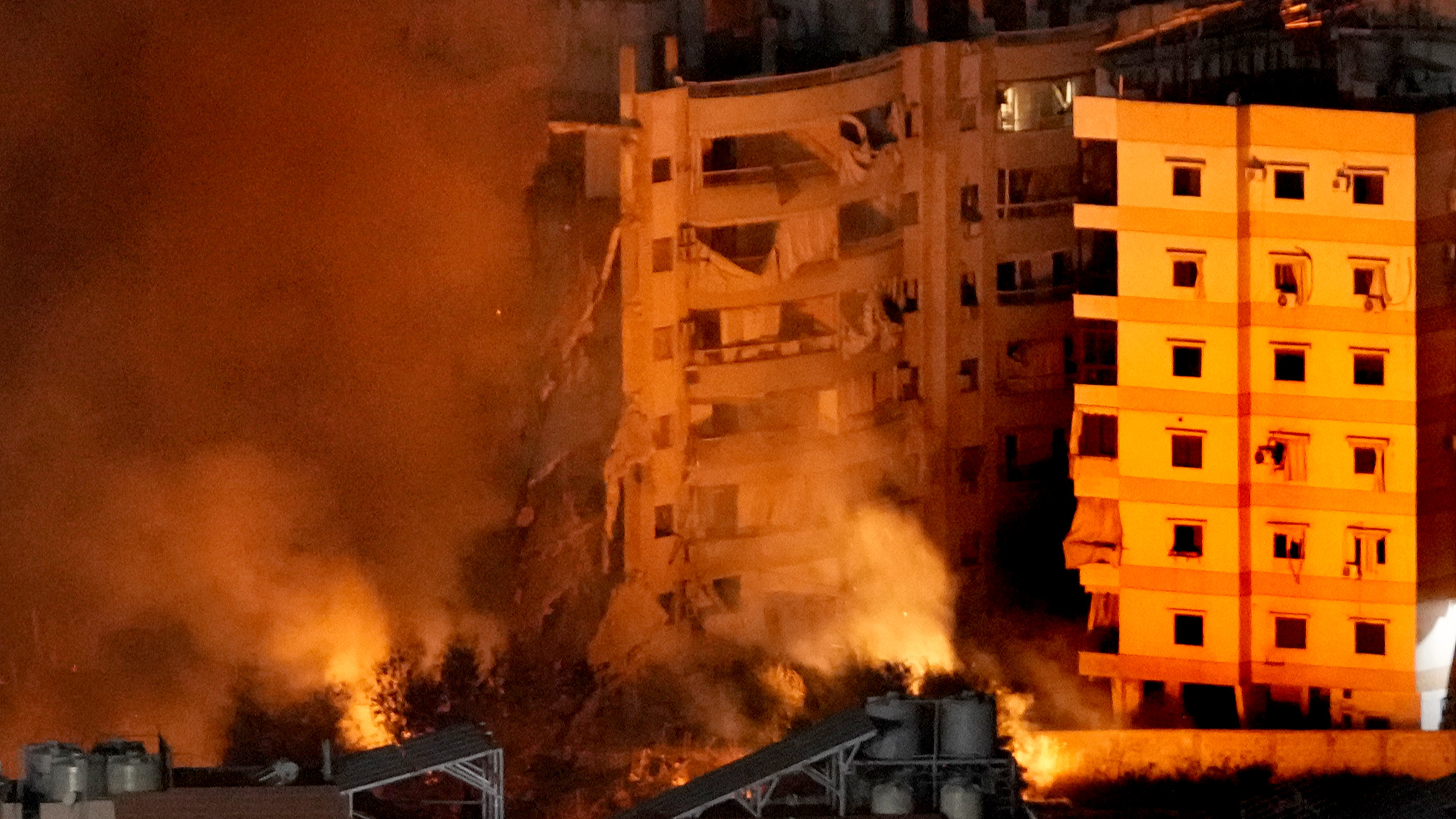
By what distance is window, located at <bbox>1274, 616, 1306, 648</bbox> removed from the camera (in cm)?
3042

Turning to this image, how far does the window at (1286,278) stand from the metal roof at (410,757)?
29.1ft

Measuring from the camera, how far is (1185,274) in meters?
30.4

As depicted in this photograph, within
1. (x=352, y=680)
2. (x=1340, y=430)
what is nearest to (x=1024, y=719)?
(x=1340, y=430)

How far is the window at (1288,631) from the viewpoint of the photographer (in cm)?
3042

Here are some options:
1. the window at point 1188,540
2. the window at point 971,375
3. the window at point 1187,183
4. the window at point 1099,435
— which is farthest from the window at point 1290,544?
the window at point 971,375

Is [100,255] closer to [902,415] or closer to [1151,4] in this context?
[902,415]

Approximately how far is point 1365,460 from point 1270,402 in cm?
99

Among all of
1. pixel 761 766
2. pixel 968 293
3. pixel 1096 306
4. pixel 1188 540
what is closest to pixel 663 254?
pixel 968 293

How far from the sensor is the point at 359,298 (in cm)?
3256

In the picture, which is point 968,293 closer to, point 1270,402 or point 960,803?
point 1270,402

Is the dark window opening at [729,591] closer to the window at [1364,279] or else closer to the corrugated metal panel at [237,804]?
the window at [1364,279]

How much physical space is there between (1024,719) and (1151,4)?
291 inches

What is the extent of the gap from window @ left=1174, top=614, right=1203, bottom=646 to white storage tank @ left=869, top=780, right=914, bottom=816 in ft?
22.5

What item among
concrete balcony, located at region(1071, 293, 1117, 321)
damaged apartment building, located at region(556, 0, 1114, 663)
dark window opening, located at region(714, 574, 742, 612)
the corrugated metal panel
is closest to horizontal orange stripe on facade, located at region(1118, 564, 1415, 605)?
concrete balcony, located at region(1071, 293, 1117, 321)
